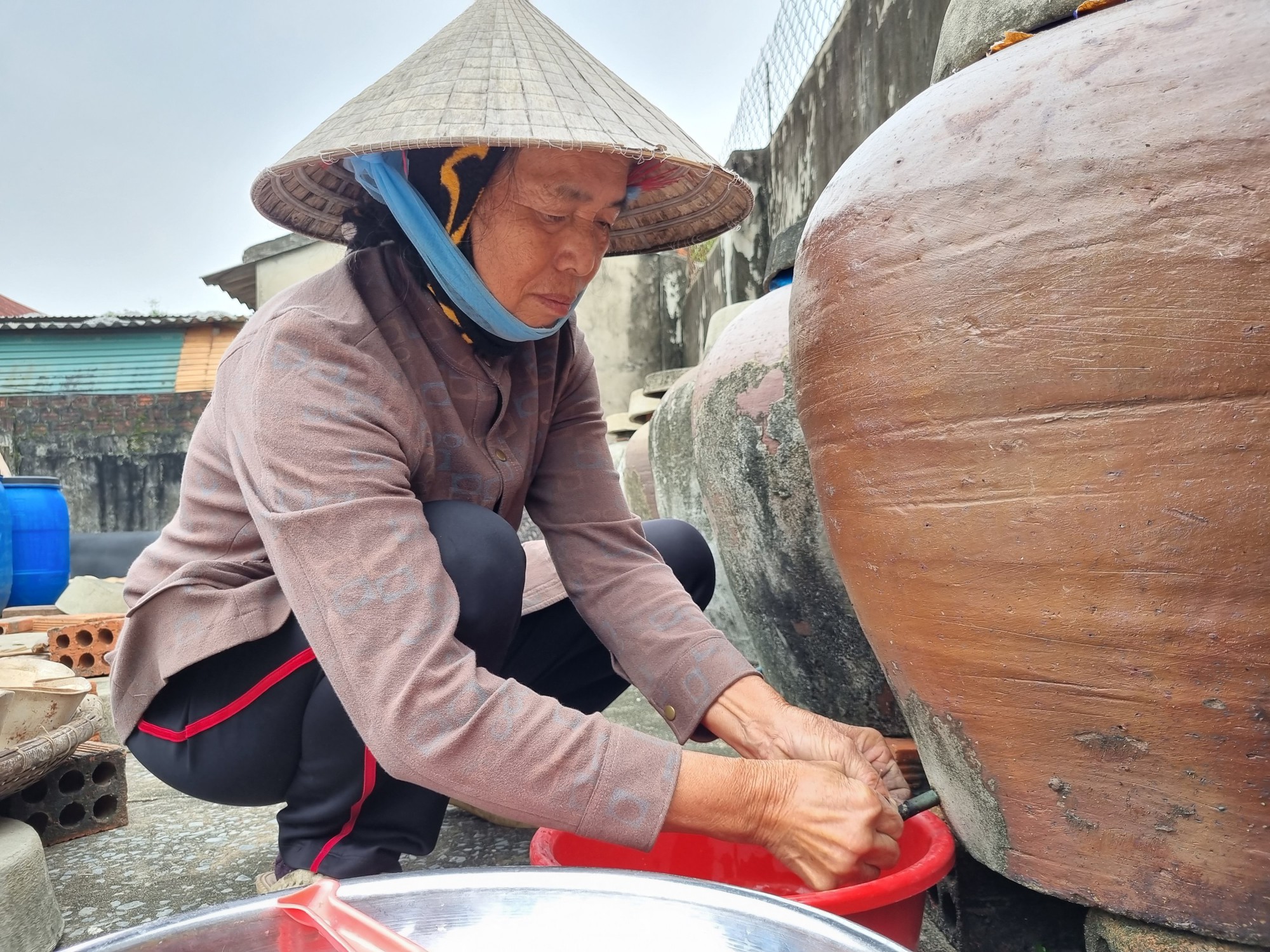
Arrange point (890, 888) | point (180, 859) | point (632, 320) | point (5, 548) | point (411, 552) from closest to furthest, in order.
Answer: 1. point (890, 888)
2. point (411, 552)
3. point (180, 859)
4. point (5, 548)
5. point (632, 320)

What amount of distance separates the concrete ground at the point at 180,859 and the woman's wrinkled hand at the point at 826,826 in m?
0.42

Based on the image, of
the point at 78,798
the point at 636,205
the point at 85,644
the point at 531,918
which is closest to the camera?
the point at 531,918

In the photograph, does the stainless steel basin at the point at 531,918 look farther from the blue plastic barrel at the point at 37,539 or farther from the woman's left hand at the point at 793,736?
the blue plastic barrel at the point at 37,539

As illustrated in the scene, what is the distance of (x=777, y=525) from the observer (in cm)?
197

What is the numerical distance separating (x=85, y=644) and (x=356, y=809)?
331cm

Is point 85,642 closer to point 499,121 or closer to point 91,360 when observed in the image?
point 499,121

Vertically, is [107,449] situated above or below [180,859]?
below

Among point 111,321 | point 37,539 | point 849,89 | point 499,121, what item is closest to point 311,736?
point 499,121

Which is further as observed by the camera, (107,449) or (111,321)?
(111,321)

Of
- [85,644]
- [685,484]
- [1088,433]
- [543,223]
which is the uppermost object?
[543,223]

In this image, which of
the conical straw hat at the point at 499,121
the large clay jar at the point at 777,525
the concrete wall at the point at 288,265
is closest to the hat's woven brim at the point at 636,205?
the conical straw hat at the point at 499,121

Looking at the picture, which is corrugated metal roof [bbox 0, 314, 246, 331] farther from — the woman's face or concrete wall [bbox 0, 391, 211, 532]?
the woman's face

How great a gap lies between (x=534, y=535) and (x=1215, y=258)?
437 cm

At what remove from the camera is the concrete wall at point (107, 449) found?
10914mm
